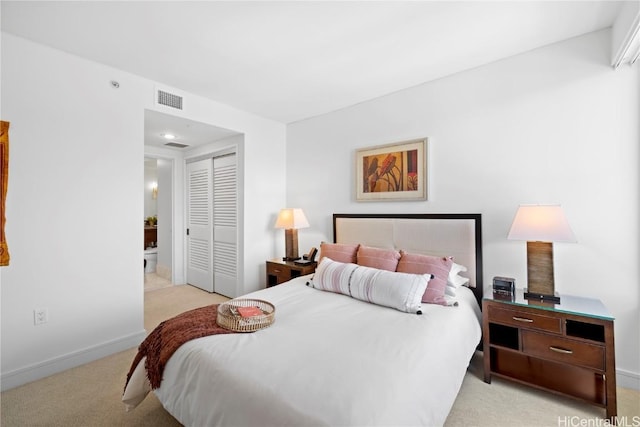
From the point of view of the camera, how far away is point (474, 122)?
2.60m

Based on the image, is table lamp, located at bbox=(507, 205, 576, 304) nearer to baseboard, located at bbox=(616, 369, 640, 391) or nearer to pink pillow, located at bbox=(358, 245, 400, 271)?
baseboard, located at bbox=(616, 369, 640, 391)

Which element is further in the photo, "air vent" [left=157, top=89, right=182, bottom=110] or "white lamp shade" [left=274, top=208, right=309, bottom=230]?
"white lamp shade" [left=274, top=208, right=309, bottom=230]

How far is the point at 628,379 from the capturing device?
6.59 ft

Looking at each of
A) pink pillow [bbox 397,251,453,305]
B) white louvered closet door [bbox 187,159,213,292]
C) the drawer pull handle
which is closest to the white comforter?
pink pillow [bbox 397,251,453,305]

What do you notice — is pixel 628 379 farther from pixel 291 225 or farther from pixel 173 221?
pixel 173 221

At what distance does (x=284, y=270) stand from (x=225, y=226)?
127 centimetres

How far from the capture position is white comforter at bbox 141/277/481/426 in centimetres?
109

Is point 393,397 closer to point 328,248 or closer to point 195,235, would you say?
point 328,248

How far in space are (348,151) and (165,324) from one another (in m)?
2.59

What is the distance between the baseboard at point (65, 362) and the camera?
208 centimetres

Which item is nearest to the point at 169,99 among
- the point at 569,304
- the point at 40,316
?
the point at 40,316

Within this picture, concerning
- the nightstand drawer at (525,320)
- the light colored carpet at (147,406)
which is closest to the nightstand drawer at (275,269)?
the light colored carpet at (147,406)

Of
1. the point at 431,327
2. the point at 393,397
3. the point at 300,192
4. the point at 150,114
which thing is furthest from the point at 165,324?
the point at 300,192

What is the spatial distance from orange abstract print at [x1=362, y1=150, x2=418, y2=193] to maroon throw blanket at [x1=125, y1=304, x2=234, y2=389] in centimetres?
212
